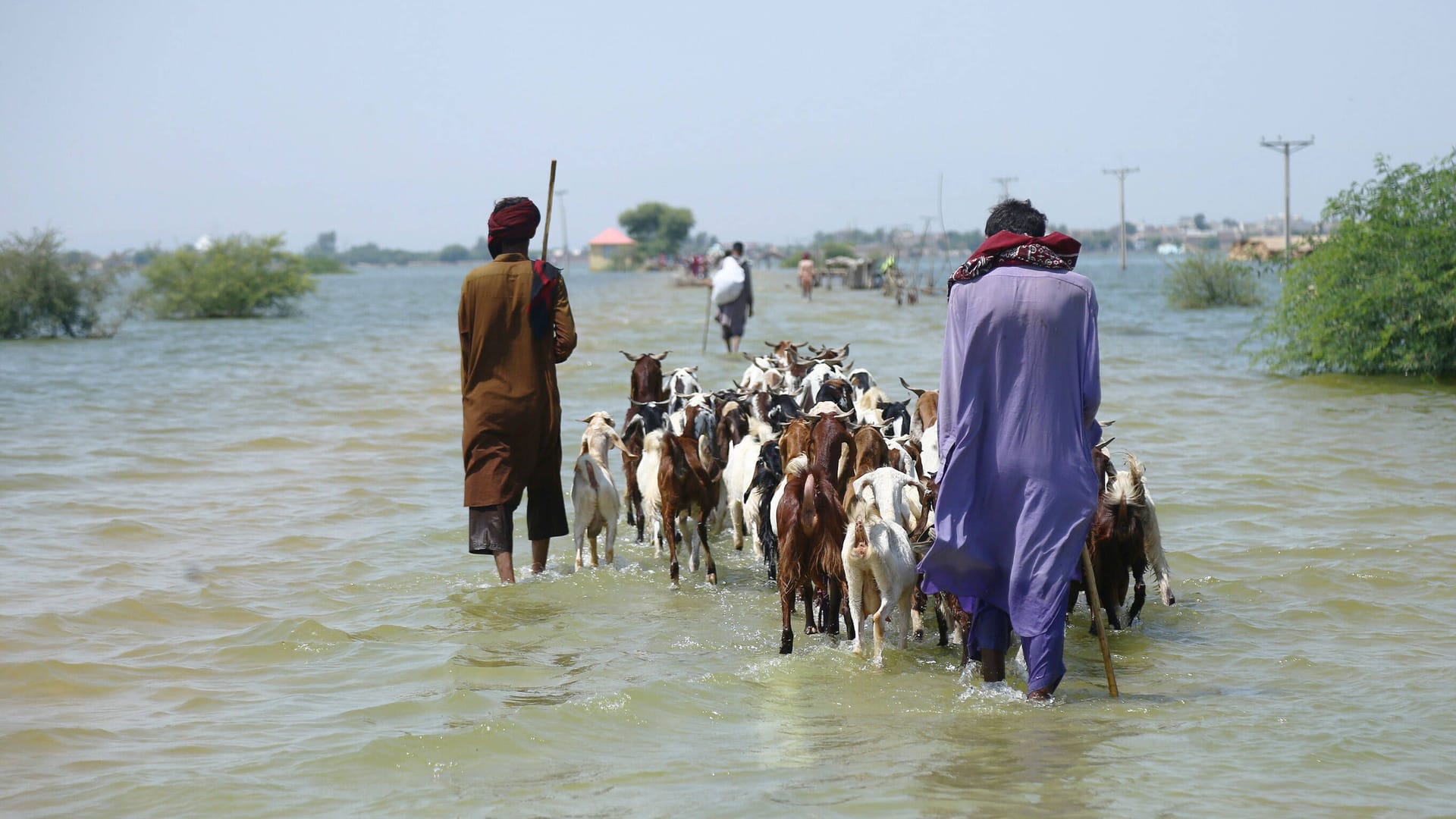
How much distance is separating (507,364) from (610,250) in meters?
154

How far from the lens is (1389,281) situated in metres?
18.0

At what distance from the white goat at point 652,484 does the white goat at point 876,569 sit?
8.01ft

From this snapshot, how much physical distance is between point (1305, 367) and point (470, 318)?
642 inches

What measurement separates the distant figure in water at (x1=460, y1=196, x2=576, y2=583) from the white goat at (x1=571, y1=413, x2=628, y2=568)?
0.61 meters

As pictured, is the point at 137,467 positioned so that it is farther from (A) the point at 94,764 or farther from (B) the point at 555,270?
(A) the point at 94,764

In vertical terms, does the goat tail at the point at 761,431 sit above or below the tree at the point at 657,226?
below

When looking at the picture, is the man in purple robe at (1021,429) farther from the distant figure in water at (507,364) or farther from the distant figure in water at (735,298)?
the distant figure in water at (735,298)

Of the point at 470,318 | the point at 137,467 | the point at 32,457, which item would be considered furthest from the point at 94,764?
the point at 32,457

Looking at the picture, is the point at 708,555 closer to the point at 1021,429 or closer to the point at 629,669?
the point at 629,669

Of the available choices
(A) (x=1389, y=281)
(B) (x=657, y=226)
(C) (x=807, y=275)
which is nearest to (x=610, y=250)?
(B) (x=657, y=226)

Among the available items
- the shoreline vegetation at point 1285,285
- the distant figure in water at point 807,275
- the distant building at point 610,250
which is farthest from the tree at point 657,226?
the distant figure in water at point 807,275

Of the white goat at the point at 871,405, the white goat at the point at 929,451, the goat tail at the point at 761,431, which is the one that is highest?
the white goat at the point at 871,405

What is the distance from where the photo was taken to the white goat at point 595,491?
813 centimetres

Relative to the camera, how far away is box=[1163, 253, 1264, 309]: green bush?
41844mm
